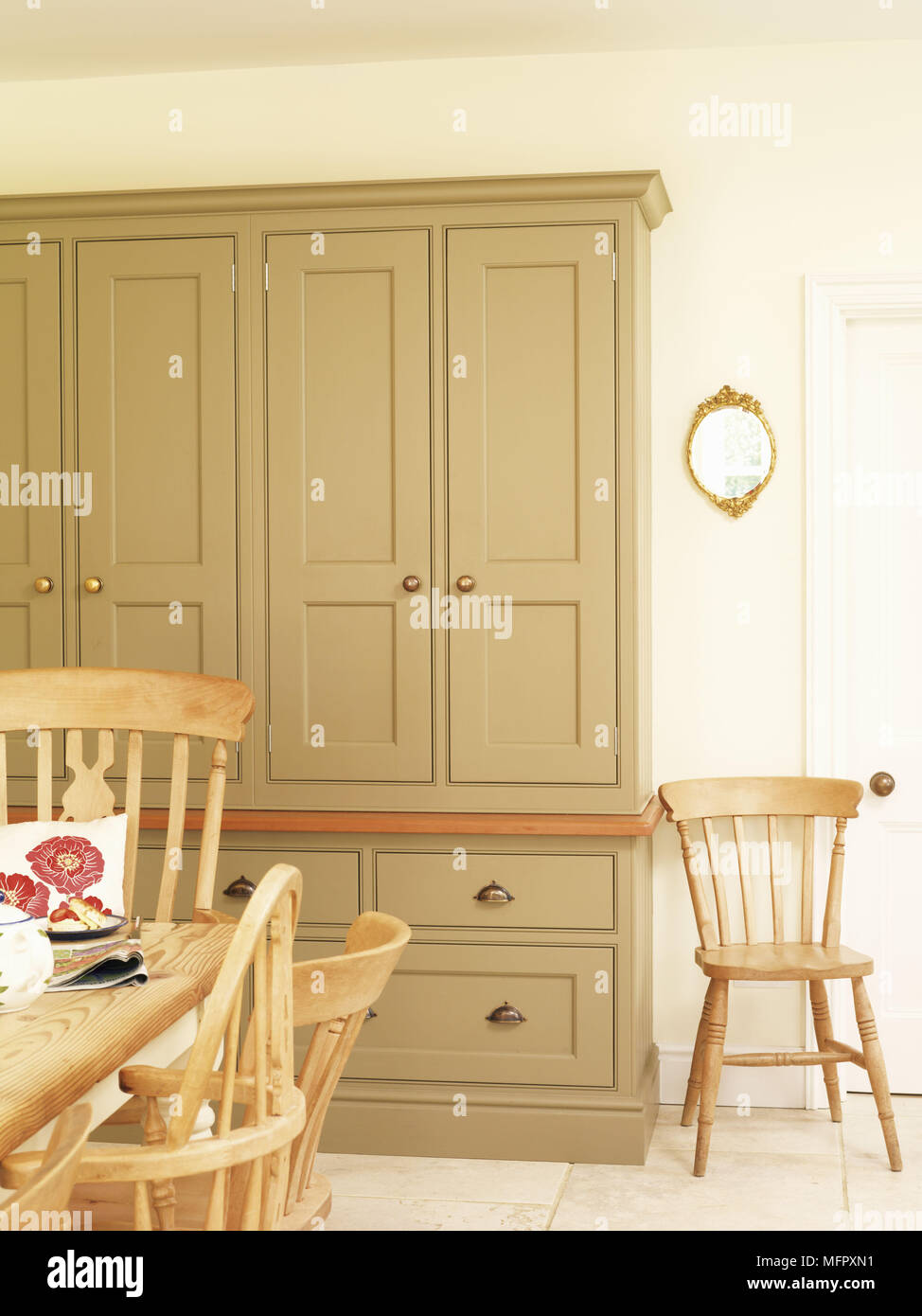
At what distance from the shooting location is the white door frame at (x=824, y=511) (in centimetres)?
341

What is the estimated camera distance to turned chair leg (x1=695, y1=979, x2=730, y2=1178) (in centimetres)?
293

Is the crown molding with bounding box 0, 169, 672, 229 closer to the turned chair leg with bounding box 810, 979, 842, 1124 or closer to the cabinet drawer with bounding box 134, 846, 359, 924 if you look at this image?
the cabinet drawer with bounding box 134, 846, 359, 924

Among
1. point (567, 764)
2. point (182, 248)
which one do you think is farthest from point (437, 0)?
point (567, 764)

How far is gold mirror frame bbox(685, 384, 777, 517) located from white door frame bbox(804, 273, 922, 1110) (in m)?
0.12

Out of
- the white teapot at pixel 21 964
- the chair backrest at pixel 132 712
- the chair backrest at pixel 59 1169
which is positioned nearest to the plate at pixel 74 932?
the white teapot at pixel 21 964

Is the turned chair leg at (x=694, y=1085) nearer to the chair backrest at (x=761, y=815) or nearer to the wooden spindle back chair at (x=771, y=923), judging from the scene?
the wooden spindle back chair at (x=771, y=923)

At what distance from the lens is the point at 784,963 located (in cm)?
299

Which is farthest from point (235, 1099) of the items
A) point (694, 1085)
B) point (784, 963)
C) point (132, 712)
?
point (694, 1085)

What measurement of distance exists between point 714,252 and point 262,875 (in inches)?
82.1

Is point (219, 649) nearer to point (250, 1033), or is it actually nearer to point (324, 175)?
point (324, 175)

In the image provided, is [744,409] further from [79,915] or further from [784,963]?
[79,915]

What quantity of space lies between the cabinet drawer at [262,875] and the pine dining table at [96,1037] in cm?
113
